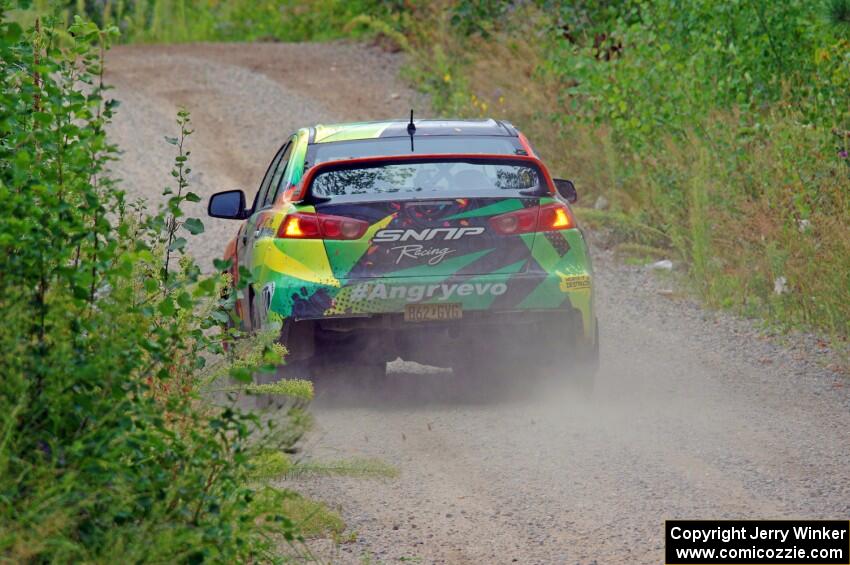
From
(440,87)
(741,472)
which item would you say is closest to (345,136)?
(741,472)

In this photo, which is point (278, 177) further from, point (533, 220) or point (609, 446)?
point (609, 446)

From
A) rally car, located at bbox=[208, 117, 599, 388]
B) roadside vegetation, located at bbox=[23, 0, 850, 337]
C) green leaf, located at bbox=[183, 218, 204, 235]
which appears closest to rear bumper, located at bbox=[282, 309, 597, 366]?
rally car, located at bbox=[208, 117, 599, 388]

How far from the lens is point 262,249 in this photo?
31.2 ft

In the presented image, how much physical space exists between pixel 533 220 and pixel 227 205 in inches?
88.1

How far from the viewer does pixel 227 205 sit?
10422 millimetres

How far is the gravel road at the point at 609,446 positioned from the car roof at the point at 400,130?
1.61m

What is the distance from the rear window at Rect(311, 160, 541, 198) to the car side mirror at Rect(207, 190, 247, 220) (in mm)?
1229

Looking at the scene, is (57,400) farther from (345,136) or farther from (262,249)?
(345,136)

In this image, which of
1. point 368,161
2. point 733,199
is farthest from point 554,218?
point 733,199

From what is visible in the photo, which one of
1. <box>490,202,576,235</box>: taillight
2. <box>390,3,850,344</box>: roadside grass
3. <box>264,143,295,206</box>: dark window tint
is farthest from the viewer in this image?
<box>390,3,850,344</box>: roadside grass

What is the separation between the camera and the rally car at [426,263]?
9203 millimetres

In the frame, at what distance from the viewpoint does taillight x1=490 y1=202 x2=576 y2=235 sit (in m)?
9.29

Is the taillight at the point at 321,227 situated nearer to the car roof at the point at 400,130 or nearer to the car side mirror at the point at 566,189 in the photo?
the car roof at the point at 400,130

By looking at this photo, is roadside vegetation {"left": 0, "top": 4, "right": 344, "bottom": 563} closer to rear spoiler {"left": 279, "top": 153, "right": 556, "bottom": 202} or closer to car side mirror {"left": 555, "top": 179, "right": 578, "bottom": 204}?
rear spoiler {"left": 279, "top": 153, "right": 556, "bottom": 202}
